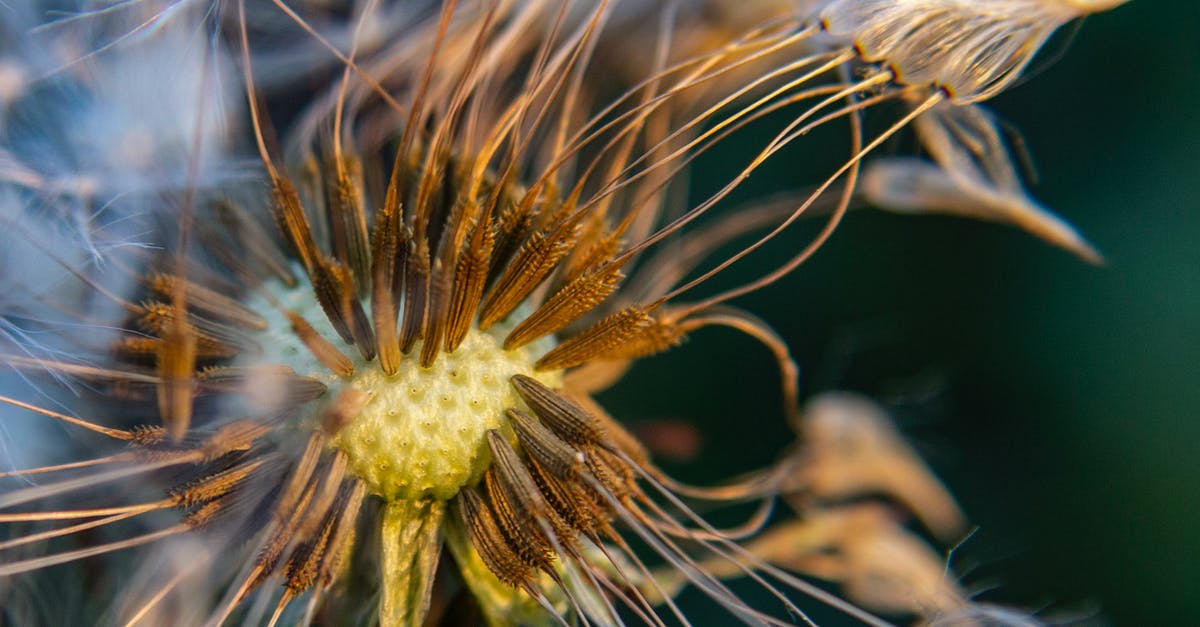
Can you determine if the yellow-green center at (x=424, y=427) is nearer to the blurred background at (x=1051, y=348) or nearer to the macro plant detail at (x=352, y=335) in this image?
the macro plant detail at (x=352, y=335)

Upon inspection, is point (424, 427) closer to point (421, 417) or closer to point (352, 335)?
point (421, 417)

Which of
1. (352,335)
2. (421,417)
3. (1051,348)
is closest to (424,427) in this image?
(421,417)

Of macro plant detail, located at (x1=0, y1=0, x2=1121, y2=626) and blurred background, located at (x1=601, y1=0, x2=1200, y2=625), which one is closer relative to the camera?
macro plant detail, located at (x1=0, y1=0, x2=1121, y2=626)

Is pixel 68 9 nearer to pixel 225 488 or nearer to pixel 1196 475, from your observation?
pixel 225 488

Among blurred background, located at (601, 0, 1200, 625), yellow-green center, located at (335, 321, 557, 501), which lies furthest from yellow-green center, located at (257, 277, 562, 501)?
blurred background, located at (601, 0, 1200, 625)

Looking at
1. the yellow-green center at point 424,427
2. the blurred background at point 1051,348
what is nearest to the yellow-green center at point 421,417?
the yellow-green center at point 424,427

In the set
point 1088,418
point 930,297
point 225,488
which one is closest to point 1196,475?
point 1088,418

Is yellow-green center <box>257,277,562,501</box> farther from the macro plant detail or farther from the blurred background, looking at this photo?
the blurred background

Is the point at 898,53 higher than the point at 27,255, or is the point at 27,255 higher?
the point at 27,255
